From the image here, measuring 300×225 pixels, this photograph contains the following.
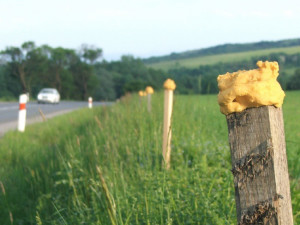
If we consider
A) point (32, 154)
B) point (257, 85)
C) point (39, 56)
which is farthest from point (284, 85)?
point (39, 56)

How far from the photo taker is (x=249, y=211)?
1.44 meters

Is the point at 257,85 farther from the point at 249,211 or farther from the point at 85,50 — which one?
the point at 85,50

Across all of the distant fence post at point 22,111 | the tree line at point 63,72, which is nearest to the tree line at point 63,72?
the tree line at point 63,72

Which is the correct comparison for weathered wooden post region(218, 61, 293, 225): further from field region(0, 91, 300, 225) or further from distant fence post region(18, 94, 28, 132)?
distant fence post region(18, 94, 28, 132)

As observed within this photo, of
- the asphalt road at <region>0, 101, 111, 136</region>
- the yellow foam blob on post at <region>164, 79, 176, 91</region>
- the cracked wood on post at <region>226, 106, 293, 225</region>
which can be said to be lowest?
the asphalt road at <region>0, 101, 111, 136</region>

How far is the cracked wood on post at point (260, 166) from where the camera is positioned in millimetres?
1395

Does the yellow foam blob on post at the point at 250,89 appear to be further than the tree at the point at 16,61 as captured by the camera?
No

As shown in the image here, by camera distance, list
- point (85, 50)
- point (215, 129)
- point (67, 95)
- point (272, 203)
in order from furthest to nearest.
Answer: point (85, 50), point (67, 95), point (215, 129), point (272, 203)

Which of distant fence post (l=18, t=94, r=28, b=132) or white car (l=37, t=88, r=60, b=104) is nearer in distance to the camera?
distant fence post (l=18, t=94, r=28, b=132)

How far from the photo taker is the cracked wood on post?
1395 millimetres

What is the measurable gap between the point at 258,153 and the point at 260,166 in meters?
0.05

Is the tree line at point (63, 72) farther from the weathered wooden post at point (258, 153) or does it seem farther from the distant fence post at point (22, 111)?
the weathered wooden post at point (258, 153)

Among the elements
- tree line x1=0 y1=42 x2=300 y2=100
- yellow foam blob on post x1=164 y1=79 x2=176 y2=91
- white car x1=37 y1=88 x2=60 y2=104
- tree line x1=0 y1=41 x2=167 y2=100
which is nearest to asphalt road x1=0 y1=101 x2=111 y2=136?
yellow foam blob on post x1=164 y1=79 x2=176 y2=91

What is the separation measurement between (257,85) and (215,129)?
3942mm
